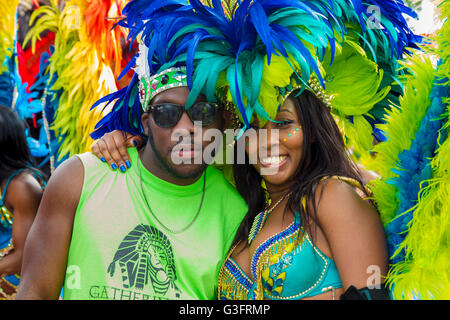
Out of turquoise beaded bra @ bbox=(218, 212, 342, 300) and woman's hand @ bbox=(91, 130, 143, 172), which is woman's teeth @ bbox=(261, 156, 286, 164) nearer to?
turquoise beaded bra @ bbox=(218, 212, 342, 300)

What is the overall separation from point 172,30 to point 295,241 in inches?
42.7

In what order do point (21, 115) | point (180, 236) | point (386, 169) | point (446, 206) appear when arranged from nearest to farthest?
point (446, 206), point (386, 169), point (180, 236), point (21, 115)

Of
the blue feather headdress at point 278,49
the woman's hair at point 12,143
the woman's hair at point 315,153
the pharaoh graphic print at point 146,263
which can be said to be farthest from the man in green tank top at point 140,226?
the woman's hair at point 12,143

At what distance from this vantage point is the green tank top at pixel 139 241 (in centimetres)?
232

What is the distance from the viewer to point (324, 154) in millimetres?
2412

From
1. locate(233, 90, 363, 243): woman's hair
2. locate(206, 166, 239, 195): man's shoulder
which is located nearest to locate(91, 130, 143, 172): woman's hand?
locate(206, 166, 239, 195): man's shoulder

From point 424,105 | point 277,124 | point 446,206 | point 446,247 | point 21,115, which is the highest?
point 21,115

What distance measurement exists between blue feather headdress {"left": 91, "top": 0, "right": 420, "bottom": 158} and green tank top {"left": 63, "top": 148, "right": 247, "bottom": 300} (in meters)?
0.52

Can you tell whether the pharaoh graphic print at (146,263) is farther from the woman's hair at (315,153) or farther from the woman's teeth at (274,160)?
the woman's teeth at (274,160)

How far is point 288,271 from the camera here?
2205 millimetres

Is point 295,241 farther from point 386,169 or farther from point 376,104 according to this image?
point 376,104

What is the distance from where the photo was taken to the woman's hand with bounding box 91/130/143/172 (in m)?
2.54

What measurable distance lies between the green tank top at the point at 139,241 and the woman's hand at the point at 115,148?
1.4 inches

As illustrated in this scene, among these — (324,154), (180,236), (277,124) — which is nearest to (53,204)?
(180,236)
